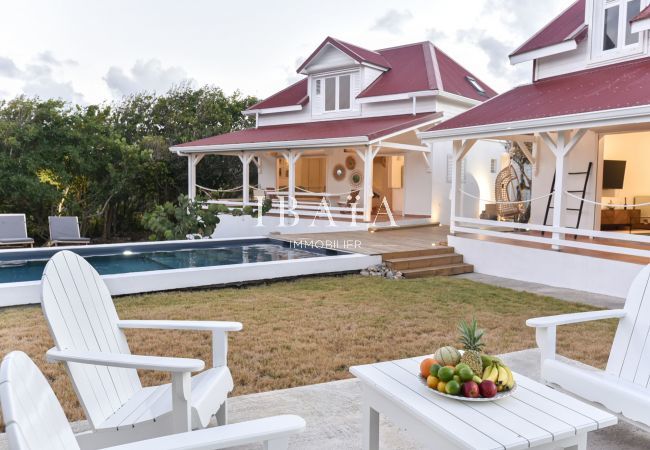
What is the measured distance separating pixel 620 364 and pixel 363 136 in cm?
1090

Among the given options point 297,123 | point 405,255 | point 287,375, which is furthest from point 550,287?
point 297,123

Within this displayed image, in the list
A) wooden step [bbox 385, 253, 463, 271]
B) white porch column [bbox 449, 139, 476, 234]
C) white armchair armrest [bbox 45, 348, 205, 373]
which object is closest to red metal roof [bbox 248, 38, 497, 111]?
white porch column [bbox 449, 139, 476, 234]

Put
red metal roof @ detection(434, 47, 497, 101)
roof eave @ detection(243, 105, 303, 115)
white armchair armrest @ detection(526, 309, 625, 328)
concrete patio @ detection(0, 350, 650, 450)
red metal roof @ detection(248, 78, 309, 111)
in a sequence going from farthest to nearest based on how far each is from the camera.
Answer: red metal roof @ detection(248, 78, 309, 111)
roof eave @ detection(243, 105, 303, 115)
red metal roof @ detection(434, 47, 497, 101)
white armchair armrest @ detection(526, 309, 625, 328)
concrete patio @ detection(0, 350, 650, 450)

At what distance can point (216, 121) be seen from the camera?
26703mm

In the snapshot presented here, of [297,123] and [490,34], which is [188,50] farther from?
[490,34]

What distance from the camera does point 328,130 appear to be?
54.9 ft

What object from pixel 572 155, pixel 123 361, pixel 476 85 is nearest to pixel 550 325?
pixel 123 361

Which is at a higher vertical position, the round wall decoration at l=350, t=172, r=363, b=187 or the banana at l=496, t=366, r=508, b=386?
the round wall decoration at l=350, t=172, r=363, b=187

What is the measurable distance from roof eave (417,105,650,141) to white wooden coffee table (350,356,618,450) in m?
6.36

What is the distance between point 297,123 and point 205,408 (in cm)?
1801

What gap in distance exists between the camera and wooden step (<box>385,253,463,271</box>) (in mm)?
9852

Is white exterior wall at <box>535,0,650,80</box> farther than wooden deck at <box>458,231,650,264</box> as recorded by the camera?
Yes

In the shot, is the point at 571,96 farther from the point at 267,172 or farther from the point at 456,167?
Answer: the point at 267,172

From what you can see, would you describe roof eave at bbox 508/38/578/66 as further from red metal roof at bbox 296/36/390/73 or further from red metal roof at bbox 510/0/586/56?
red metal roof at bbox 296/36/390/73
